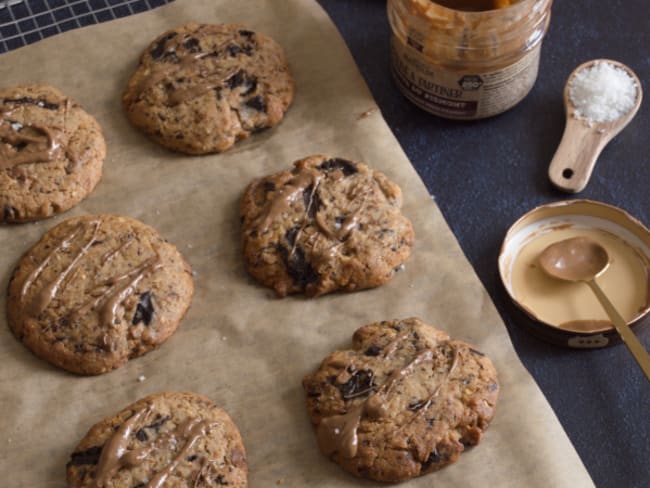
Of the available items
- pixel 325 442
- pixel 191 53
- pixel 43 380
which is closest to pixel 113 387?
pixel 43 380

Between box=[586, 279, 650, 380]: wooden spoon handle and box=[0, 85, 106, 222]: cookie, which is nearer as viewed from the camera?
box=[586, 279, 650, 380]: wooden spoon handle

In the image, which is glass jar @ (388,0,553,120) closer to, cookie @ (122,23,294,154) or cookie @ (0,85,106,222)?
cookie @ (122,23,294,154)


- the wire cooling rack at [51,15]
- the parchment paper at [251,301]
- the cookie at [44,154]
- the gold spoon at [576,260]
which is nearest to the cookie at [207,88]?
the parchment paper at [251,301]

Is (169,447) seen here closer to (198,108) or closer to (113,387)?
(113,387)

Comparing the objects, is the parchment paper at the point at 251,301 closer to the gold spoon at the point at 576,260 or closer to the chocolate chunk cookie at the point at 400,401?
the chocolate chunk cookie at the point at 400,401

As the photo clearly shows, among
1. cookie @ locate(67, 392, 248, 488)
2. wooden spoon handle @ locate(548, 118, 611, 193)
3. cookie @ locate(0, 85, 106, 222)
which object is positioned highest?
cookie @ locate(0, 85, 106, 222)

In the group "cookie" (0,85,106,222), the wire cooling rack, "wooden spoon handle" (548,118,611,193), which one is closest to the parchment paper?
"cookie" (0,85,106,222)

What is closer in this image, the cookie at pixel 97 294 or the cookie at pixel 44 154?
the cookie at pixel 97 294
